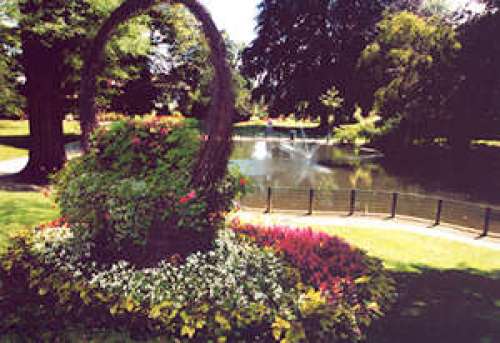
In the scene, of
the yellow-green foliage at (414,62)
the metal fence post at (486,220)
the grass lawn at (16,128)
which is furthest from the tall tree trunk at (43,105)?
the yellow-green foliage at (414,62)

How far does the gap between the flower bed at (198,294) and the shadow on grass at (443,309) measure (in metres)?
0.33

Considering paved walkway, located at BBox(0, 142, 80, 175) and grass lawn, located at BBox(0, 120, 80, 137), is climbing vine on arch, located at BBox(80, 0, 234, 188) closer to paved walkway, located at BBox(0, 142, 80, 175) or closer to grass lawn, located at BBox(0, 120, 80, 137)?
paved walkway, located at BBox(0, 142, 80, 175)

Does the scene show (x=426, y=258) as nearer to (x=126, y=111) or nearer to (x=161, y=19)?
(x=161, y=19)

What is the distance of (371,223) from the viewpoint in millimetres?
13070

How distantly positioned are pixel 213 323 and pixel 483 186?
24901 mm

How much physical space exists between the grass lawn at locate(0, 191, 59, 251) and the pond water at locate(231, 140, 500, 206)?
8.59 m

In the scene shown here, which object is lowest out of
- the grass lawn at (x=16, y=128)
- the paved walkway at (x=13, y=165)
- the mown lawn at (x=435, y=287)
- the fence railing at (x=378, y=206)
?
the fence railing at (x=378, y=206)

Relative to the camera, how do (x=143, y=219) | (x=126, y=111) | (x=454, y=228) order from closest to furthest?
(x=143, y=219) → (x=454, y=228) → (x=126, y=111)

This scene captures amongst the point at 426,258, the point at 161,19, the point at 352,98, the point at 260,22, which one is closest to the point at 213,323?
the point at 426,258

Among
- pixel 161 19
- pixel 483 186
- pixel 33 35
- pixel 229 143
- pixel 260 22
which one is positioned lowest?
pixel 483 186

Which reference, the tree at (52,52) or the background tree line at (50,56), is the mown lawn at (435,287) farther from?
the tree at (52,52)

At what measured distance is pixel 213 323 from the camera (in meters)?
5.25

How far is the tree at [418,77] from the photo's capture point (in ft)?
86.9

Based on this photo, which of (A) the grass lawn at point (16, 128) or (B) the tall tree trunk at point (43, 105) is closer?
(B) the tall tree trunk at point (43, 105)
